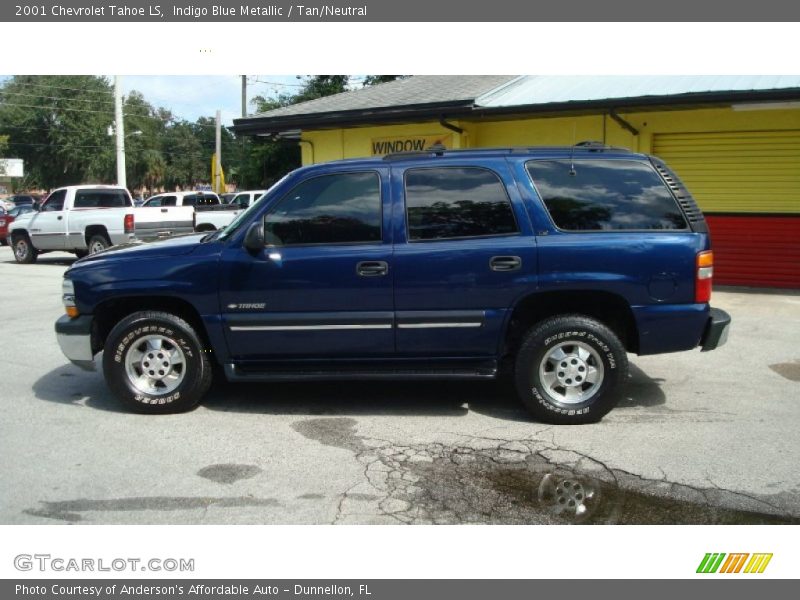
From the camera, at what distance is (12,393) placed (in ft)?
21.8

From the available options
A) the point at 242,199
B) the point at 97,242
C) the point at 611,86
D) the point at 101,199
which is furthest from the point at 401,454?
the point at 242,199

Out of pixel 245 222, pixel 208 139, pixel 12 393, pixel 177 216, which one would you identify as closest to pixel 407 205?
pixel 245 222

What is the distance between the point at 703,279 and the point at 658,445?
127cm

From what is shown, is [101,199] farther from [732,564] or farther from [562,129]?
[732,564]

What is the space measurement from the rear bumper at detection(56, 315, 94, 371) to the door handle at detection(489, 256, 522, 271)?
315cm

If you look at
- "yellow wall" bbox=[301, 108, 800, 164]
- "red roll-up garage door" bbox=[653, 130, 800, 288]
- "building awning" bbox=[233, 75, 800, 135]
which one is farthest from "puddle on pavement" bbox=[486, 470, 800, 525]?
"yellow wall" bbox=[301, 108, 800, 164]

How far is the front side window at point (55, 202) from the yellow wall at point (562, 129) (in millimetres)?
6241

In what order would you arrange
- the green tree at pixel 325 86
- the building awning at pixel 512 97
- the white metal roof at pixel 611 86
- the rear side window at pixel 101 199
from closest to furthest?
the building awning at pixel 512 97 → the white metal roof at pixel 611 86 → the rear side window at pixel 101 199 → the green tree at pixel 325 86

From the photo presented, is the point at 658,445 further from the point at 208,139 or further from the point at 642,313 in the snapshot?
the point at 208,139

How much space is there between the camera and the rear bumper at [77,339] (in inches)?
230

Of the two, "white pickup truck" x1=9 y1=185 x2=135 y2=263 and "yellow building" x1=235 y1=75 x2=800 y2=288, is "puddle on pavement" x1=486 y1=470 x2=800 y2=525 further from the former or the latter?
"white pickup truck" x1=9 y1=185 x2=135 y2=263

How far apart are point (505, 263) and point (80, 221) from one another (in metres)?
15.0

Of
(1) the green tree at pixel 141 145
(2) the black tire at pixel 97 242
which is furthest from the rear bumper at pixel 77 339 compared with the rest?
(1) the green tree at pixel 141 145

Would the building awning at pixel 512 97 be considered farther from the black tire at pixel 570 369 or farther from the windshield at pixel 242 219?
the windshield at pixel 242 219
